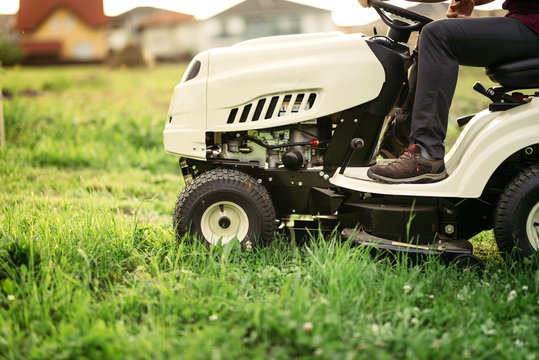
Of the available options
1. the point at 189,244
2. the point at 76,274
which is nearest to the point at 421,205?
the point at 189,244

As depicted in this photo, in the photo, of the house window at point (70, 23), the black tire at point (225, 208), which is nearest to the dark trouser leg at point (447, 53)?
the black tire at point (225, 208)

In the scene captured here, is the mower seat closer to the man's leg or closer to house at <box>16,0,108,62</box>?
the man's leg

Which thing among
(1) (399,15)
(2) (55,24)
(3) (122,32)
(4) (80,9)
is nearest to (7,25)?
(4) (80,9)

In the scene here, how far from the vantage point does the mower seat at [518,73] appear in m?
2.48

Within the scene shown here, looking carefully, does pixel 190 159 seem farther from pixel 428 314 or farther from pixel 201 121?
pixel 428 314

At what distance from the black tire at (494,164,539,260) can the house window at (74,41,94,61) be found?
1284cm

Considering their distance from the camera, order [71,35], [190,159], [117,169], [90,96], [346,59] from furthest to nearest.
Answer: [71,35] → [90,96] → [117,169] → [190,159] → [346,59]

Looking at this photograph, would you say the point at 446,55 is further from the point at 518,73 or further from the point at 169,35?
the point at 169,35

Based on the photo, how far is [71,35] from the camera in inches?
558

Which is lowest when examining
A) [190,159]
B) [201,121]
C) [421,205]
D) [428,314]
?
[428,314]

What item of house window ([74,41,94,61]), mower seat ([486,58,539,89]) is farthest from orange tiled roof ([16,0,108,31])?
mower seat ([486,58,539,89])

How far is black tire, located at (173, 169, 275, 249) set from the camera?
8.88 ft

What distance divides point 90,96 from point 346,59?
762 centimetres

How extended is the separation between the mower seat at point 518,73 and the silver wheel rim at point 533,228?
0.57 meters
